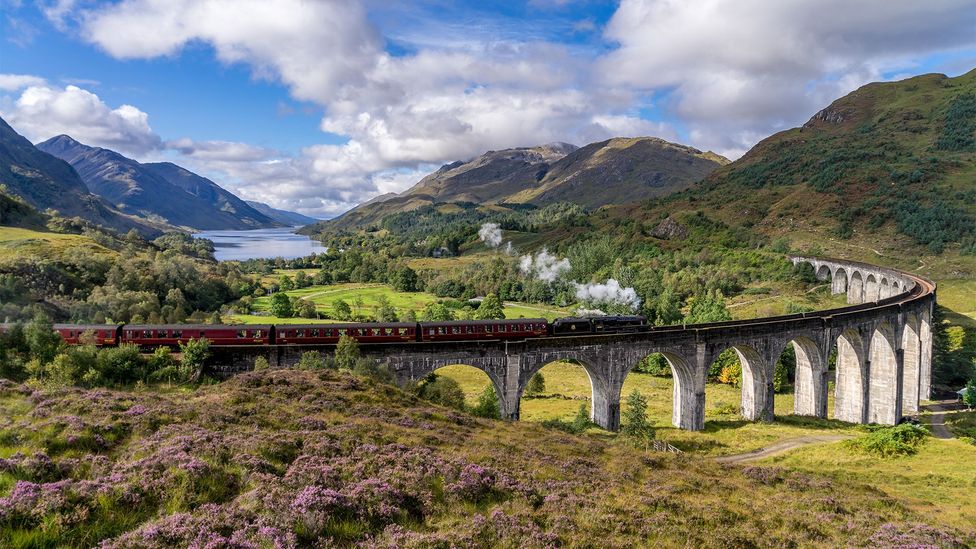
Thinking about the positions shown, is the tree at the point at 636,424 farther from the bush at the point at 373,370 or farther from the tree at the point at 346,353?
the tree at the point at 346,353

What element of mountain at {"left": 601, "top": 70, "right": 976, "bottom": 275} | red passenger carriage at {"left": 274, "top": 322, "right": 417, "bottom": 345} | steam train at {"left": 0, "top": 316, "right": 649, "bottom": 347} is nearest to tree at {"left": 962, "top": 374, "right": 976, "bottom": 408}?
steam train at {"left": 0, "top": 316, "right": 649, "bottom": 347}

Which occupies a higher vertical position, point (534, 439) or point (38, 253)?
point (38, 253)

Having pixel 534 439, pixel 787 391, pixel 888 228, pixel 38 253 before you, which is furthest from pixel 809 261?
pixel 38 253

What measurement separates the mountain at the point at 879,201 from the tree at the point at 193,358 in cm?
13545

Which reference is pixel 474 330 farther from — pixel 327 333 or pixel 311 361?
pixel 311 361

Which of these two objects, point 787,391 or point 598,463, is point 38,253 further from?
point 787,391

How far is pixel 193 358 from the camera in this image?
3106 centimetres

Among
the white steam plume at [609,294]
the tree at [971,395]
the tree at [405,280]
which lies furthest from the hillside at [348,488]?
the tree at [405,280]

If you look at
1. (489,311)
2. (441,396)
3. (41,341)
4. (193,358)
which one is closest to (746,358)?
(441,396)

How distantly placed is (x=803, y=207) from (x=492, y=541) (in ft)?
577

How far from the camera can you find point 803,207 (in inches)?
6152

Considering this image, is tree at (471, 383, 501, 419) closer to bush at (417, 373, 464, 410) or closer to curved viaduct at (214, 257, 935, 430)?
curved viaduct at (214, 257, 935, 430)

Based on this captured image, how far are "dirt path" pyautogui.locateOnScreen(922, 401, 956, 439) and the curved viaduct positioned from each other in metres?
1.78

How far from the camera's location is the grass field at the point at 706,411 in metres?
39.2
